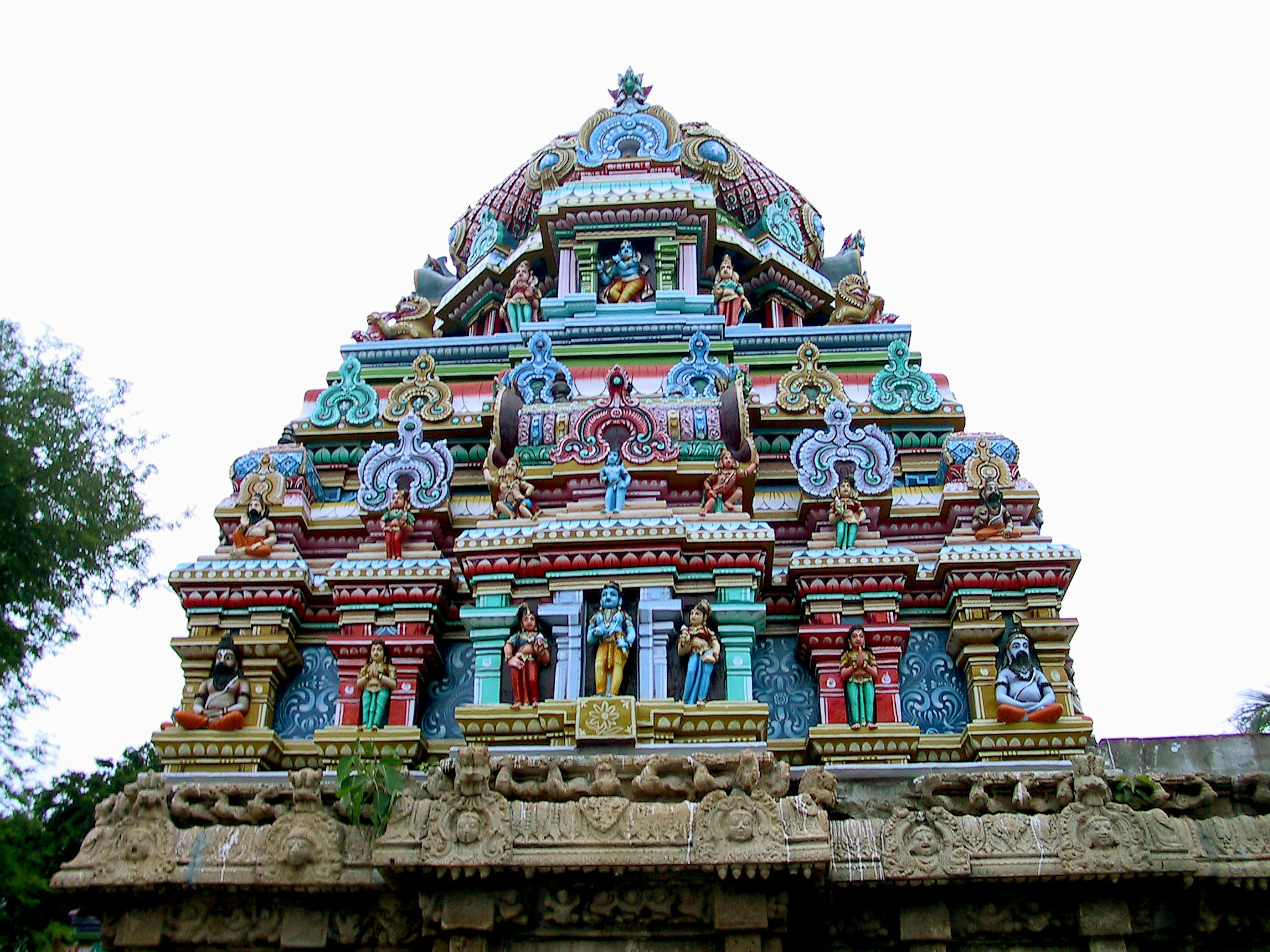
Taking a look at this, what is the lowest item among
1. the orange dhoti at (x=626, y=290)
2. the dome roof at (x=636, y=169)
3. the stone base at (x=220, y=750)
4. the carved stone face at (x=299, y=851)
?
the carved stone face at (x=299, y=851)

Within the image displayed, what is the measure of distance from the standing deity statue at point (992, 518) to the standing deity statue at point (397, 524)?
629 cm

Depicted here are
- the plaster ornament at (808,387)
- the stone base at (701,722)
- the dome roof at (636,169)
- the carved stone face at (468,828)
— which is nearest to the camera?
the carved stone face at (468,828)

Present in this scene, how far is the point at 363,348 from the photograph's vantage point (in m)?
17.9

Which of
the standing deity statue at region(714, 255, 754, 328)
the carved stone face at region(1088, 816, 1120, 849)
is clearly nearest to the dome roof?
the standing deity statue at region(714, 255, 754, 328)

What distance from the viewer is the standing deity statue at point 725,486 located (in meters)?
13.5

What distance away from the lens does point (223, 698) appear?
12.8 m

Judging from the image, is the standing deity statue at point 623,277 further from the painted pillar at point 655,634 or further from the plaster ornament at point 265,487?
the painted pillar at point 655,634

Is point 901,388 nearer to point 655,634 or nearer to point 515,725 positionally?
point 655,634

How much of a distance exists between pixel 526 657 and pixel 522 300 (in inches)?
335

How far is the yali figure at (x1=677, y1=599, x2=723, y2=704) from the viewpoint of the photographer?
11969 millimetres

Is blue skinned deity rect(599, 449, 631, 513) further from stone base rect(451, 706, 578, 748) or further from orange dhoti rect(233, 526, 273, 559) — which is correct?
orange dhoti rect(233, 526, 273, 559)

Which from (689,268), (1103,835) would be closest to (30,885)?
(1103,835)

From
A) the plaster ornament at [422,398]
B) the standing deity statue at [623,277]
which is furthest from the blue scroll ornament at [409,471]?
the standing deity statue at [623,277]

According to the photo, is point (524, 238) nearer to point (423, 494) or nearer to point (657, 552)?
point (423, 494)
